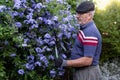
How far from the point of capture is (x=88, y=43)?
13.6 ft

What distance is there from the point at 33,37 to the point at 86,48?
0.88m

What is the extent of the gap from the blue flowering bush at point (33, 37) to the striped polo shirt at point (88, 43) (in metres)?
0.53

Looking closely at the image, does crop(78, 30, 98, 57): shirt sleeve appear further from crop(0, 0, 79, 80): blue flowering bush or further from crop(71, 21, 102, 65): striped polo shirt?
crop(0, 0, 79, 80): blue flowering bush

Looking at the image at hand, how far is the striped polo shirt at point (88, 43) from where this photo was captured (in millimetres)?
4164

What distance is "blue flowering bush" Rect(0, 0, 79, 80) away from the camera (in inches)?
183

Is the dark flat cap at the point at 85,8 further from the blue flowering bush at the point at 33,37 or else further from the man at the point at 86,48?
the blue flowering bush at the point at 33,37

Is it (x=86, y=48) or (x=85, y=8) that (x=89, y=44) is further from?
(x=85, y=8)

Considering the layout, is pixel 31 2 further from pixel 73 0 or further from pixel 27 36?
pixel 73 0

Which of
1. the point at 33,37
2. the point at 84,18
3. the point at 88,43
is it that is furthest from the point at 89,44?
the point at 33,37

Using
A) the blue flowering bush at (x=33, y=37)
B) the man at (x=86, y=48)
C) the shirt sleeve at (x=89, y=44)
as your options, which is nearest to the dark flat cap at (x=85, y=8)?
the man at (x=86, y=48)

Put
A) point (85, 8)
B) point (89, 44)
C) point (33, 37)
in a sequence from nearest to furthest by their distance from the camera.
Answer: point (89, 44) < point (85, 8) < point (33, 37)

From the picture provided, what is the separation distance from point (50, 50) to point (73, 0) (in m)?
1.50

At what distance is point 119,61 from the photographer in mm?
6836

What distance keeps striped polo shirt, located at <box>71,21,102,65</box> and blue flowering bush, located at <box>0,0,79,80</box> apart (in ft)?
1.75
